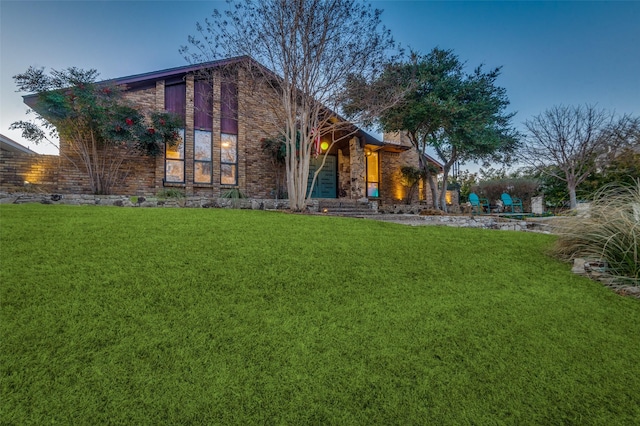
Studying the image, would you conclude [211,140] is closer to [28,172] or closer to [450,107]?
[28,172]

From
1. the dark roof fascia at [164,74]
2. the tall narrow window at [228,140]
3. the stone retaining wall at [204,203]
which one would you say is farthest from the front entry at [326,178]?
the dark roof fascia at [164,74]

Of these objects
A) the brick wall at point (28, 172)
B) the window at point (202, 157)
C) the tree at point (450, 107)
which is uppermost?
the tree at point (450, 107)

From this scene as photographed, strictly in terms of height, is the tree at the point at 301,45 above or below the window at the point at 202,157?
above

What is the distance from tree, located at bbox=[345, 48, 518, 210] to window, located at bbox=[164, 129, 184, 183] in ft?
27.4

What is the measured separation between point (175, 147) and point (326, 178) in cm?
697

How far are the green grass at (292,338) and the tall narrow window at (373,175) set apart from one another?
473 inches

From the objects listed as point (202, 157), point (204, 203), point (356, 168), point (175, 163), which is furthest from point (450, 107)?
point (175, 163)

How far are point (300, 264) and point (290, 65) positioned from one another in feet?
22.2

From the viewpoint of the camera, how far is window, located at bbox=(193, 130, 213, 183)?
11.3 metres

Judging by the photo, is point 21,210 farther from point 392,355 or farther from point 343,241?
point 392,355

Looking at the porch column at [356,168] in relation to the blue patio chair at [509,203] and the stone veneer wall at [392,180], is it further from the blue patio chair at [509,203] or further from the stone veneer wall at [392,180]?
the blue patio chair at [509,203]

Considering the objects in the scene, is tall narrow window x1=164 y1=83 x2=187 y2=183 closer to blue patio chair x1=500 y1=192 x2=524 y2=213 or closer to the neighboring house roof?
the neighboring house roof

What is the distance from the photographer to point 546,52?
553 inches

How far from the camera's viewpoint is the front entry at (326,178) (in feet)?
45.9
